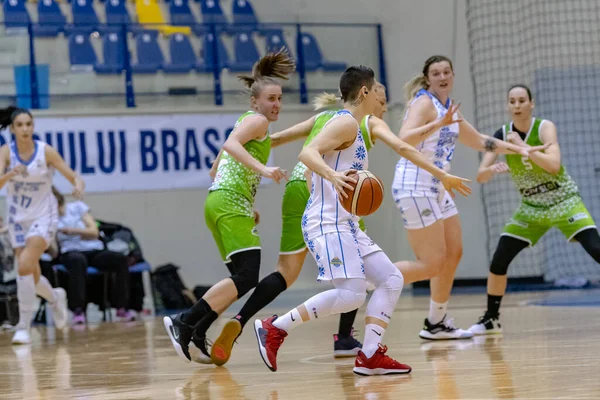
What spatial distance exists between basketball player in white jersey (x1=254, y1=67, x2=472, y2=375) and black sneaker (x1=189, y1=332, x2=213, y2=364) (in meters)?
0.70

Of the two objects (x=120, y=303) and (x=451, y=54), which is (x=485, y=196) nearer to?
(x=451, y=54)

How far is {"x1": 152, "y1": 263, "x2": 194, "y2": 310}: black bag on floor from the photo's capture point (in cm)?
1172

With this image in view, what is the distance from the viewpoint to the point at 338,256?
14.6 ft

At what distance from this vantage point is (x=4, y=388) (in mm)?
4688

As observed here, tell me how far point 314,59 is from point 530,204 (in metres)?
7.50

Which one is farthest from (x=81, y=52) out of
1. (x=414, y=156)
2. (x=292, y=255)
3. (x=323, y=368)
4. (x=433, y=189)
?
(x=323, y=368)

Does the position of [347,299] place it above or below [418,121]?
below

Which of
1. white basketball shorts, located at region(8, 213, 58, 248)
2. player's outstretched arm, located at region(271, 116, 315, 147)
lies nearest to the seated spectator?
white basketball shorts, located at region(8, 213, 58, 248)

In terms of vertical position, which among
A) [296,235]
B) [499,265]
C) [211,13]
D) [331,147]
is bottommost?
[499,265]

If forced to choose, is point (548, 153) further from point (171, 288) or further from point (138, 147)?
point (138, 147)

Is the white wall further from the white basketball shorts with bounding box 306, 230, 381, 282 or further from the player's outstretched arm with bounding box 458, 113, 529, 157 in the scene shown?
the white basketball shorts with bounding box 306, 230, 381, 282

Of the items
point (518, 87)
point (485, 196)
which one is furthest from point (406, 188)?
point (485, 196)

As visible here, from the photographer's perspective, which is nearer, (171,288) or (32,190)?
(32,190)

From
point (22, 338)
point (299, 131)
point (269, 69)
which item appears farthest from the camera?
point (22, 338)
